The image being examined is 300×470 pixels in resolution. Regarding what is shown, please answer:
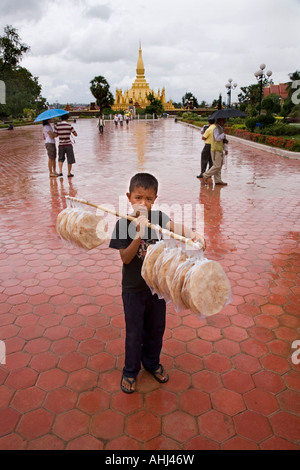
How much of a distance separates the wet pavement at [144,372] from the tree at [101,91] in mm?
62213

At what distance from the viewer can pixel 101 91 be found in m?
61.6

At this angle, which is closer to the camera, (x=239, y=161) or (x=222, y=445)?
(x=222, y=445)

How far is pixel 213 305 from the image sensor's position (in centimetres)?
164

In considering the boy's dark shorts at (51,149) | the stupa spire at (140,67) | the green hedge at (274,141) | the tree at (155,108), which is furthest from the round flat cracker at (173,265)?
the stupa spire at (140,67)

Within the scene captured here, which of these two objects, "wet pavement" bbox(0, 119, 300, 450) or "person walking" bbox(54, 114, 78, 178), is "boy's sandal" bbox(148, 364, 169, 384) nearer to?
"wet pavement" bbox(0, 119, 300, 450)

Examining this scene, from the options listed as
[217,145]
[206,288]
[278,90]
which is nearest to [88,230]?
[206,288]

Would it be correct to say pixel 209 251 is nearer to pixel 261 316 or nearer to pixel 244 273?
pixel 244 273

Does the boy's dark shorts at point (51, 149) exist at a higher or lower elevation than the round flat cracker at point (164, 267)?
higher

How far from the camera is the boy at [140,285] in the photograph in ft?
6.34

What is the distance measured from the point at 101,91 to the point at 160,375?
65905mm

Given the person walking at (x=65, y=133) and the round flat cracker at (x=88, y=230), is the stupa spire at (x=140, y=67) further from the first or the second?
the round flat cracker at (x=88, y=230)

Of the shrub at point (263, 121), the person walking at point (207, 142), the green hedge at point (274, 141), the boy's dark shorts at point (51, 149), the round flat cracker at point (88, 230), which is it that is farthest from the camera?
the shrub at point (263, 121)
